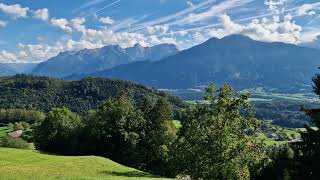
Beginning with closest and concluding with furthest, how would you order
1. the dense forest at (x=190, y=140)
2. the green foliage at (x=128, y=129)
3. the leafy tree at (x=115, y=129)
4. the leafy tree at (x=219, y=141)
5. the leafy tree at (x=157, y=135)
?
1. the dense forest at (x=190, y=140)
2. the leafy tree at (x=219, y=141)
3. the leafy tree at (x=157, y=135)
4. the green foliage at (x=128, y=129)
5. the leafy tree at (x=115, y=129)

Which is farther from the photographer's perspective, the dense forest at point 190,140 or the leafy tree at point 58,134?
the leafy tree at point 58,134

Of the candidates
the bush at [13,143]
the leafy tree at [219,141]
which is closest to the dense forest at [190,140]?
the leafy tree at [219,141]

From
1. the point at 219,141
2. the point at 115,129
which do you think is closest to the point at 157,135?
the point at 115,129

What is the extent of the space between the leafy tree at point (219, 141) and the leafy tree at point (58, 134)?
5568 centimetres

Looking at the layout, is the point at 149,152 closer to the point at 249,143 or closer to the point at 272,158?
the point at 272,158

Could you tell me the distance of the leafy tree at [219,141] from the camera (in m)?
55.3

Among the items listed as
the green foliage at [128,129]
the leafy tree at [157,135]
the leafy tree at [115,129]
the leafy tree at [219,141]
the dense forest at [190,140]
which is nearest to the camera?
the dense forest at [190,140]

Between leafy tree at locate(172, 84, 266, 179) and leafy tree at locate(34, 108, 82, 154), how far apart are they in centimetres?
5568

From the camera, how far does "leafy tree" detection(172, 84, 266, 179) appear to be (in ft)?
181

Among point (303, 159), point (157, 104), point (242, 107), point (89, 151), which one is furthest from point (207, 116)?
point (89, 151)

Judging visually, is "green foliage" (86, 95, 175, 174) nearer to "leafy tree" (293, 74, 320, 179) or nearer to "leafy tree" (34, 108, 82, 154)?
"leafy tree" (34, 108, 82, 154)

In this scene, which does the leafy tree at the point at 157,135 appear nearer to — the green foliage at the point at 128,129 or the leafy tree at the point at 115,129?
the green foliage at the point at 128,129

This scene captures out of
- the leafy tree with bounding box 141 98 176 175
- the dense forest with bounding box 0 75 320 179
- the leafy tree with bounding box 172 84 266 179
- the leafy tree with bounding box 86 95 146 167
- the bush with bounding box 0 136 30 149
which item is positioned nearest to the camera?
the dense forest with bounding box 0 75 320 179

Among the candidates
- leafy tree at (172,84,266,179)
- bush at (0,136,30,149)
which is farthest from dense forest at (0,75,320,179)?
bush at (0,136,30,149)
